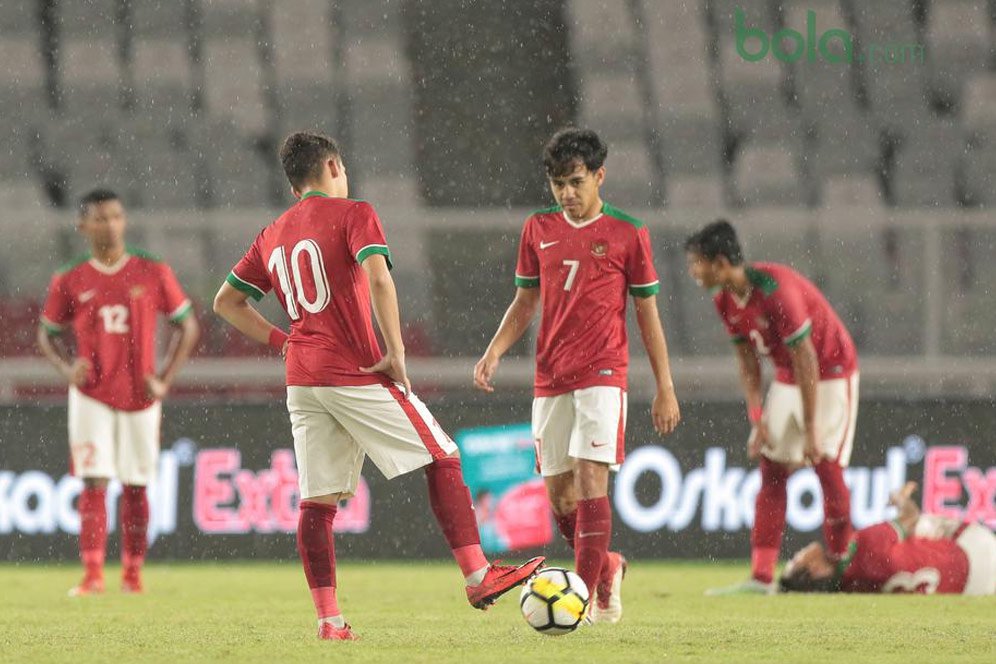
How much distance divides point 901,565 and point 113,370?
3.94m

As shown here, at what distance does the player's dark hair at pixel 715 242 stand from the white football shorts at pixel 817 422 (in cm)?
84

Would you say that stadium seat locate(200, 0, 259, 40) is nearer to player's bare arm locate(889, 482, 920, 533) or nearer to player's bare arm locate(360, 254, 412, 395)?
player's bare arm locate(889, 482, 920, 533)

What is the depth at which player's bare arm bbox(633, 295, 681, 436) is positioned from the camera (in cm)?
591

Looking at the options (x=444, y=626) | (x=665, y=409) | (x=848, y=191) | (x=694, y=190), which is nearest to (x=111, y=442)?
(x=444, y=626)

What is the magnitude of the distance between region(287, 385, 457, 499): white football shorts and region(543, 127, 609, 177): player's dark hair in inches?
41.4

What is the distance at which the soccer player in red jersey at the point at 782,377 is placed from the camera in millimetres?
7684

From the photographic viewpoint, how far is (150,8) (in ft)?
Result: 60.1

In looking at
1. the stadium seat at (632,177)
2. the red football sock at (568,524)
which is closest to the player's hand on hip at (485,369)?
the red football sock at (568,524)

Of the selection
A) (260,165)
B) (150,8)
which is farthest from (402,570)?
(150,8)

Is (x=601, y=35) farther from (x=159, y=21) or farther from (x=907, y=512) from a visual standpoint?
(x=907, y=512)

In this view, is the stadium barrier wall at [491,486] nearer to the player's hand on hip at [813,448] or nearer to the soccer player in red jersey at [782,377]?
the soccer player in red jersey at [782,377]

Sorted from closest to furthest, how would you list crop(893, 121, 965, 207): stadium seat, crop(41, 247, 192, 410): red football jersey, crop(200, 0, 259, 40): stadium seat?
1. crop(41, 247, 192, 410): red football jersey
2. crop(893, 121, 965, 207): stadium seat
3. crop(200, 0, 259, 40): stadium seat

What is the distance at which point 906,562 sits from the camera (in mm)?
7746

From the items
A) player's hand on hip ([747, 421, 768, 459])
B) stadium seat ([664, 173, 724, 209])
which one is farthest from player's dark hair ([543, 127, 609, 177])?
stadium seat ([664, 173, 724, 209])
